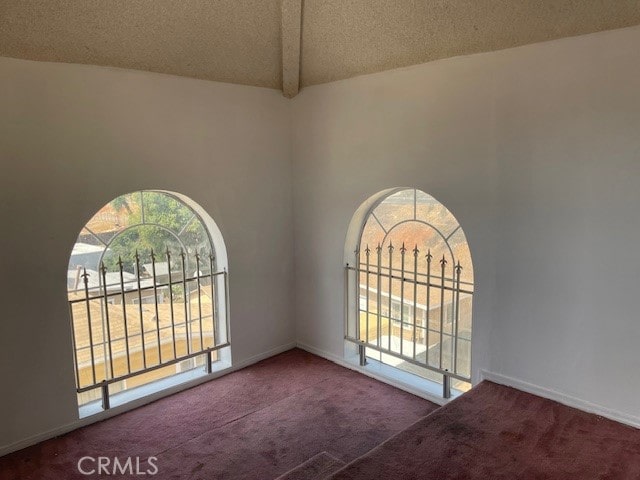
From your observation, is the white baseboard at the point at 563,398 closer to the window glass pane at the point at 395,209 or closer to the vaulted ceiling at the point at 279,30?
the window glass pane at the point at 395,209

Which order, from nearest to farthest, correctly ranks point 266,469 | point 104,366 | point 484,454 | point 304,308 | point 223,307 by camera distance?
point 484,454
point 266,469
point 104,366
point 223,307
point 304,308

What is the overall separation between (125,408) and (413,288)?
212cm

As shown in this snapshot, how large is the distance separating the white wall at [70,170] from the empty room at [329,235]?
0.5 inches

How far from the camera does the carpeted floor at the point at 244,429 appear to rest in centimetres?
258

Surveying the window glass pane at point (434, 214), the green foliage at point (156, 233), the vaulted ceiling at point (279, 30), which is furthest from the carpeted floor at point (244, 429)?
the vaulted ceiling at point (279, 30)

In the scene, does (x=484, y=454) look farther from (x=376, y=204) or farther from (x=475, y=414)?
(x=376, y=204)

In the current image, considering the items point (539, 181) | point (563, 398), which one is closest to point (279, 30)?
point (539, 181)

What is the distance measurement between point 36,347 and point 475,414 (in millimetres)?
2543

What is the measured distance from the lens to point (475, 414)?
8.46 ft

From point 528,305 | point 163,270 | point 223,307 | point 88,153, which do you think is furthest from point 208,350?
point 528,305

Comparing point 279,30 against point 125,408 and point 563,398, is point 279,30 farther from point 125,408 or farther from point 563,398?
point 563,398

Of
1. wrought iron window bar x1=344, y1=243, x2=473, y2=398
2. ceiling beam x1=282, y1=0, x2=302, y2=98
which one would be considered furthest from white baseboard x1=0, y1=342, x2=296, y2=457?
ceiling beam x1=282, y1=0, x2=302, y2=98

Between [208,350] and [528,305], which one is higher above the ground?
[528,305]

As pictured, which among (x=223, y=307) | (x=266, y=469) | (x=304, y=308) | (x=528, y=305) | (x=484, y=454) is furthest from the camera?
(x=304, y=308)
